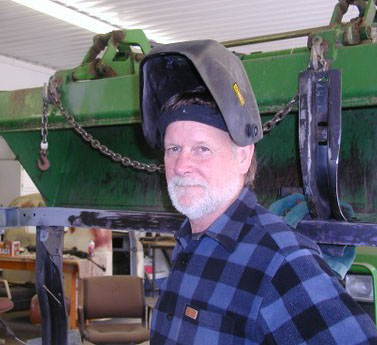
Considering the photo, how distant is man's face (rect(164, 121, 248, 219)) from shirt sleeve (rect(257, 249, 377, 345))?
0.25 metres

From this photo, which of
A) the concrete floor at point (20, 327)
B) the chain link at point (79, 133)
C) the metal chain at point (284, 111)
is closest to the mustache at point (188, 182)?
the metal chain at point (284, 111)

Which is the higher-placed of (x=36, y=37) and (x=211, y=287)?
(x=36, y=37)

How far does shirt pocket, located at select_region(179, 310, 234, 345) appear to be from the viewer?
1228 mm

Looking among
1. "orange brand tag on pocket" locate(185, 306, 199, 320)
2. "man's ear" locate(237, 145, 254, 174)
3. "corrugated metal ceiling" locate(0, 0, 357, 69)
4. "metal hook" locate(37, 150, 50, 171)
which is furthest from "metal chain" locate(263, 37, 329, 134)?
"corrugated metal ceiling" locate(0, 0, 357, 69)

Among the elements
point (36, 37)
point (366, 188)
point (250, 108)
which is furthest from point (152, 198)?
point (36, 37)

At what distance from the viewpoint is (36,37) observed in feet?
31.7

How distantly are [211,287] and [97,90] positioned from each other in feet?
4.29

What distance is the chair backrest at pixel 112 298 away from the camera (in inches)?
213

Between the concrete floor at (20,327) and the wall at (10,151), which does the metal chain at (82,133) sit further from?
the wall at (10,151)

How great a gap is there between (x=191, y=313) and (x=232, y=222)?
22cm

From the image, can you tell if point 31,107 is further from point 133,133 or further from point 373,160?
point 373,160

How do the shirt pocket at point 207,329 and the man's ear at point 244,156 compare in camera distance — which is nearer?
the shirt pocket at point 207,329

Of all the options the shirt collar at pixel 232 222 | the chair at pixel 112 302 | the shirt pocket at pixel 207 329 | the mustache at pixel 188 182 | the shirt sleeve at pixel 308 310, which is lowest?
the chair at pixel 112 302

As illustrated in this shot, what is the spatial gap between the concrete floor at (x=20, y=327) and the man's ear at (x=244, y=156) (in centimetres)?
A: 585
